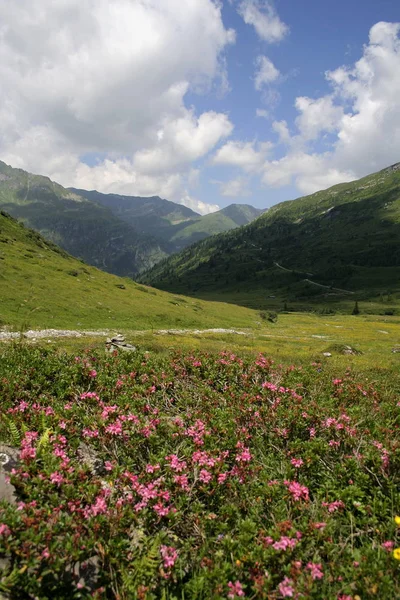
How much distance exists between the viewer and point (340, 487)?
6.27 metres

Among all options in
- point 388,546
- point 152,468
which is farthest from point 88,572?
point 388,546

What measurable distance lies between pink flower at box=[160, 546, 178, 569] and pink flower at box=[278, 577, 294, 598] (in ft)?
4.72

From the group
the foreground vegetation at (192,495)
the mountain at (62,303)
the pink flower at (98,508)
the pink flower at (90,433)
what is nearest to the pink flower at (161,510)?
the foreground vegetation at (192,495)

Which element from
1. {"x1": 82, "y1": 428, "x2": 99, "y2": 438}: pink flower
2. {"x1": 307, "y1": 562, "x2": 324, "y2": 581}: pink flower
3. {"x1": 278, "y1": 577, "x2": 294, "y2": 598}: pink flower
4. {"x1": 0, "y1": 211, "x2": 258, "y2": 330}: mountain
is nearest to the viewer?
{"x1": 278, "y1": 577, "x2": 294, "y2": 598}: pink flower

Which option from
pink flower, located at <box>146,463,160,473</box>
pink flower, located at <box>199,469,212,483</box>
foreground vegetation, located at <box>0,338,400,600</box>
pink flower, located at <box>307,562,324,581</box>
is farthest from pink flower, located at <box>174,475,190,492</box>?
pink flower, located at <box>307,562,324,581</box>

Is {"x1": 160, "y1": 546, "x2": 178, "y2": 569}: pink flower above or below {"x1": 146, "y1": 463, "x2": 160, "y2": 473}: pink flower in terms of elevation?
below

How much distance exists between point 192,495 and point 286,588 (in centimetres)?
229

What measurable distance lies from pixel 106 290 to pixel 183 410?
69909 mm

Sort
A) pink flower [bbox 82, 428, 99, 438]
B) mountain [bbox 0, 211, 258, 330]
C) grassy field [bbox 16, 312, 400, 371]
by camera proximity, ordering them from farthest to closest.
A: 1. mountain [bbox 0, 211, 258, 330]
2. grassy field [bbox 16, 312, 400, 371]
3. pink flower [bbox 82, 428, 99, 438]

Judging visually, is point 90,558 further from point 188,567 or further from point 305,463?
point 305,463

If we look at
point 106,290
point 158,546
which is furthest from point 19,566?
point 106,290

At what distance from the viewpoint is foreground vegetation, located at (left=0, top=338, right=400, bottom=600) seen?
4.39m

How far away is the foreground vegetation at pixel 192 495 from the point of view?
439 cm

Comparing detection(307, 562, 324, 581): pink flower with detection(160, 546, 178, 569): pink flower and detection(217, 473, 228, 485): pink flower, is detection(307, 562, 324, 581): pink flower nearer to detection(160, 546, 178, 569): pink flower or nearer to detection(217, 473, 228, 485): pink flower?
detection(160, 546, 178, 569): pink flower
